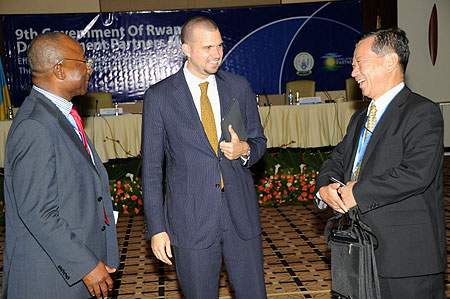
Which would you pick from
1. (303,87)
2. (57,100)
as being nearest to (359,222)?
(57,100)

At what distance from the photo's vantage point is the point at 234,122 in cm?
241

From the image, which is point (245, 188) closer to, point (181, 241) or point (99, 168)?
point (181, 241)

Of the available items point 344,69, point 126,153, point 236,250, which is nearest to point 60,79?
point 236,250

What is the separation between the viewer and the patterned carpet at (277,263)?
4172 millimetres

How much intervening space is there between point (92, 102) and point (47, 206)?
24.1ft

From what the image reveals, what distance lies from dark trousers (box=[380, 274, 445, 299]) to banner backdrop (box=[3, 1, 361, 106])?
28.1ft

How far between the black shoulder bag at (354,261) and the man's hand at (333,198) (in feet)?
0.14

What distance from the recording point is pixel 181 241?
2.52 m

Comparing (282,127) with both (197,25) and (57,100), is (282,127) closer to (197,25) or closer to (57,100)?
(197,25)

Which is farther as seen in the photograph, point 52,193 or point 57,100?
point 57,100

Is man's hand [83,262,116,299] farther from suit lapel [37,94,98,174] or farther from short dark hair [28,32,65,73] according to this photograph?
short dark hair [28,32,65,73]

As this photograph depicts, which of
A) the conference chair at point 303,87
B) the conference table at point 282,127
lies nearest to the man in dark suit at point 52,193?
the conference table at point 282,127

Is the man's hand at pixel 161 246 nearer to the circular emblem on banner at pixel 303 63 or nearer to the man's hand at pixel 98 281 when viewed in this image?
the man's hand at pixel 98 281

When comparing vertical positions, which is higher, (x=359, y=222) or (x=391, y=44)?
(x=391, y=44)
